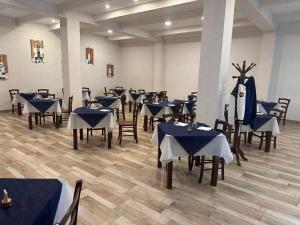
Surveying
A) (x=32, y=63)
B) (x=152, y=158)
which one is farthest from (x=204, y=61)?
(x=32, y=63)

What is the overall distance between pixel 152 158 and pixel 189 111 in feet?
9.14

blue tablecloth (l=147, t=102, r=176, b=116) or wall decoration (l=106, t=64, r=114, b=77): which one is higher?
wall decoration (l=106, t=64, r=114, b=77)

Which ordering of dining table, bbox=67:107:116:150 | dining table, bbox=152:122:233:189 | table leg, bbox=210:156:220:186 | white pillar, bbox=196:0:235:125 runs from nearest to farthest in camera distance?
dining table, bbox=152:122:233:189 → table leg, bbox=210:156:220:186 → white pillar, bbox=196:0:235:125 → dining table, bbox=67:107:116:150

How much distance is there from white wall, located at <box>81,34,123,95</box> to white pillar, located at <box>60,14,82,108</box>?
3.38m

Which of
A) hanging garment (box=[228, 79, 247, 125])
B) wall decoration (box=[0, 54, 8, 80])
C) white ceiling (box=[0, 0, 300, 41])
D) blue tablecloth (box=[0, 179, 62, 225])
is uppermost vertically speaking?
white ceiling (box=[0, 0, 300, 41])

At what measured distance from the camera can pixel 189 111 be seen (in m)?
6.57

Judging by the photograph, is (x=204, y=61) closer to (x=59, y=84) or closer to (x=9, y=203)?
(x=9, y=203)

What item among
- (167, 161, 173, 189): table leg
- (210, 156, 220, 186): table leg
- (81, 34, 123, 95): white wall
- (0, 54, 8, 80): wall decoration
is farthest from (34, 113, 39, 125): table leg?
(210, 156, 220, 186): table leg

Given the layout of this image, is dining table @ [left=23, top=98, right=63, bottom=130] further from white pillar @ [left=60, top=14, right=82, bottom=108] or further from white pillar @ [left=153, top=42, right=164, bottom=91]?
white pillar @ [left=153, top=42, right=164, bottom=91]

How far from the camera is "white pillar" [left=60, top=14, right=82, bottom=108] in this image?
7.09 metres

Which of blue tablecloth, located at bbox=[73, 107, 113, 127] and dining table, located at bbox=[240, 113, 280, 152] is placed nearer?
blue tablecloth, located at bbox=[73, 107, 113, 127]

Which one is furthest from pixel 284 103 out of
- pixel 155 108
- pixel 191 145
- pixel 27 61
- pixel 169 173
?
pixel 27 61

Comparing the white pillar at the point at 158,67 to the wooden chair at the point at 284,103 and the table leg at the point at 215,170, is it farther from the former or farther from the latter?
the table leg at the point at 215,170

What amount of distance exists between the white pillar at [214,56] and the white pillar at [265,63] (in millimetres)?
4459
